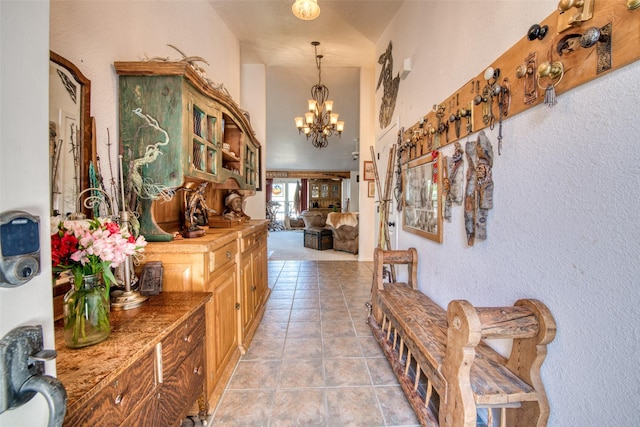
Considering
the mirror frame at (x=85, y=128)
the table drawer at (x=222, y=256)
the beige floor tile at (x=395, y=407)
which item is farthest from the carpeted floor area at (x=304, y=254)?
the mirror frame at (x=85, y=128)

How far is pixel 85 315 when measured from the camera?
0.89m

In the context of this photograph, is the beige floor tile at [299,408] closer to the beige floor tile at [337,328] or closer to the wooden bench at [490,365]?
the wooden bench at [490,365]

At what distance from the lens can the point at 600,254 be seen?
823 millimetres

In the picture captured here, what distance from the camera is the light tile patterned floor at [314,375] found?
4.93ft

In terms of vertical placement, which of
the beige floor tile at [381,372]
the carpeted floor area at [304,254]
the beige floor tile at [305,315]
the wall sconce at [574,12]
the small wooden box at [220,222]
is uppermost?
the wall sconce at [574,12]

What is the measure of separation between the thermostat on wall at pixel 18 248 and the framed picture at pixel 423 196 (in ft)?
6.23

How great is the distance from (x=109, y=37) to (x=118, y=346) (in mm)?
1626

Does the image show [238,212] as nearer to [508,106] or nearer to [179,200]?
[179,200]

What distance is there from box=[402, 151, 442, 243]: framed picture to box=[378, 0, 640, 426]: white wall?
1.63ft

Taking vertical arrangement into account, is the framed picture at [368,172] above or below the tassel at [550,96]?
above

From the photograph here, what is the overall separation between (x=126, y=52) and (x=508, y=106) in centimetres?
211

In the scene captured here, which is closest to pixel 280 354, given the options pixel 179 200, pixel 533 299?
pixel 179 200

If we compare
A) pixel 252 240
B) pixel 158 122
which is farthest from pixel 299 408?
pixel 158 122

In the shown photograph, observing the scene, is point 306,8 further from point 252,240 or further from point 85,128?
point 252,240
